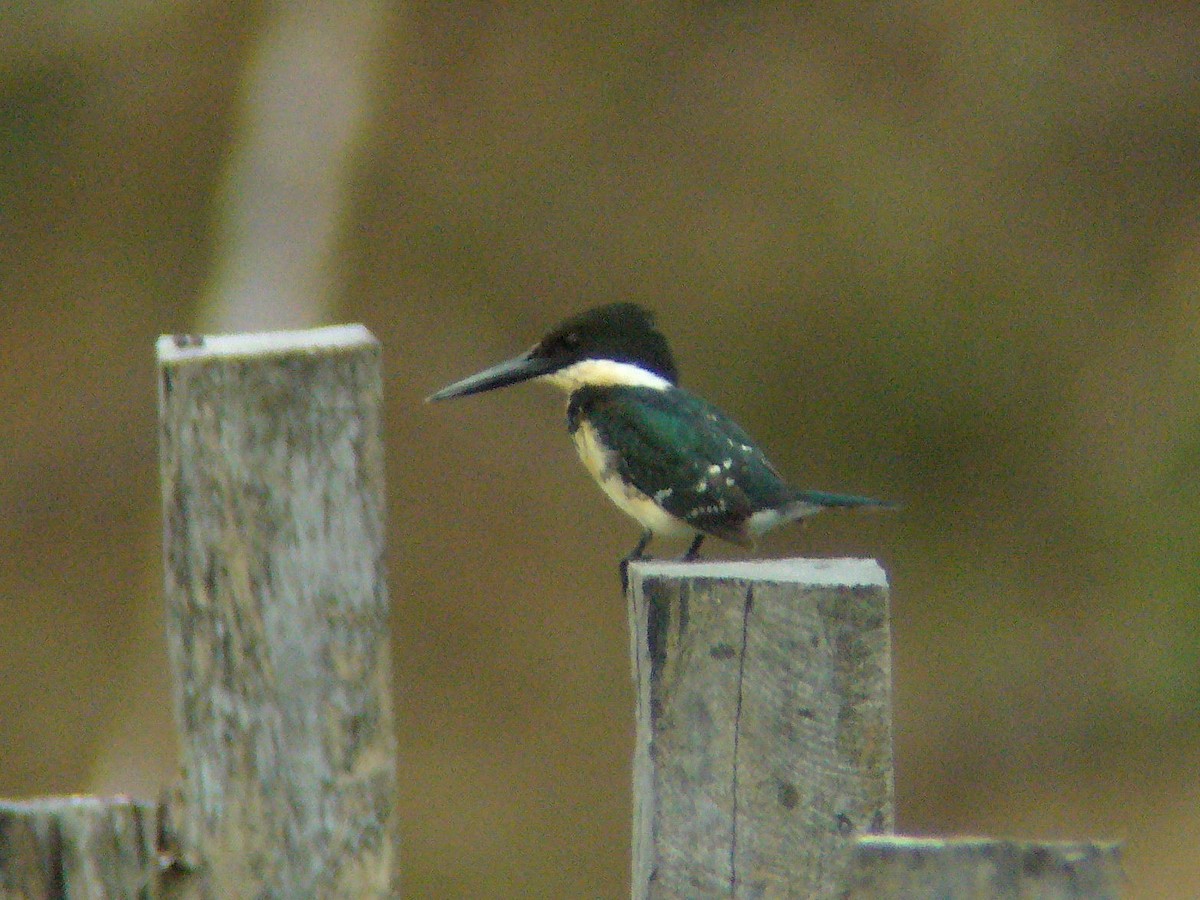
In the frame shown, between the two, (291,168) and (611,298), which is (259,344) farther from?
(291,168)

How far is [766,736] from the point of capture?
192cm

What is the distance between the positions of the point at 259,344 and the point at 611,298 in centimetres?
480

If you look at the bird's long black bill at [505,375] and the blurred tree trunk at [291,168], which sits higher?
the blurred tree trunk at [291,168]

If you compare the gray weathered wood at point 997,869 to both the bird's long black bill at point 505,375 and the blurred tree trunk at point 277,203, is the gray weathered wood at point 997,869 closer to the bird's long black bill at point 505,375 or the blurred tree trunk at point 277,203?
the bird's long black bill at point 505,375

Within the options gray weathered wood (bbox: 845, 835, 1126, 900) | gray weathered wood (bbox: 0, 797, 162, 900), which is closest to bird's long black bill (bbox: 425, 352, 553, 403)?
gray weathered wood (bbox: 0, 797, 162, 900)

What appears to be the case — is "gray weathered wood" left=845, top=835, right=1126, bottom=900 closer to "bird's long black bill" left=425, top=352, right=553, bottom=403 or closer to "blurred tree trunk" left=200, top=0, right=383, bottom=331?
"bird's long black bill" left=425, top=352, right=553, bottom=403

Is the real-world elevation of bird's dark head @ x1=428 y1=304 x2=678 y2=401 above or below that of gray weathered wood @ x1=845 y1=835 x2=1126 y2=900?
above

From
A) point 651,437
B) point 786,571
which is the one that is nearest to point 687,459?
point 651,437

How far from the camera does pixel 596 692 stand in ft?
21.9

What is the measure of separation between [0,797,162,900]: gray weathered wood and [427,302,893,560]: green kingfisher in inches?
54.8

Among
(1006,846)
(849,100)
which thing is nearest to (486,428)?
(849,100)

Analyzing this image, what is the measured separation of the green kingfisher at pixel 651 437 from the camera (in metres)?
3.15

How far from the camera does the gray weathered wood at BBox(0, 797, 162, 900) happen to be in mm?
1661

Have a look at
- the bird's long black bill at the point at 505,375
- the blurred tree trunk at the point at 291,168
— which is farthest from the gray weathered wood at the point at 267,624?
the blurred tree trunk at the point at 291,168
